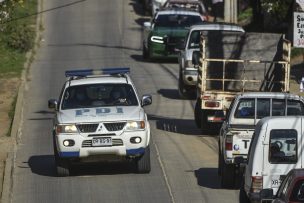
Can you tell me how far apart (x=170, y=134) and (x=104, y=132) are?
6438 mm

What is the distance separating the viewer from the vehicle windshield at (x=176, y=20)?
40094 mm

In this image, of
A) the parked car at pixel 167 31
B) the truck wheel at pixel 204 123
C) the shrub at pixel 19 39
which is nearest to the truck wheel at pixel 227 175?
the truck wheel at pixel 204 123

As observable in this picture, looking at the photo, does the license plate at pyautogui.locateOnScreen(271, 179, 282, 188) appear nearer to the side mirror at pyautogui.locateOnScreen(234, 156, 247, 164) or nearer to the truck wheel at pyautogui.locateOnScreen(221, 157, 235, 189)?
the side mirror at pyautogui.locateOnScreen(234, 156, 247, 164)

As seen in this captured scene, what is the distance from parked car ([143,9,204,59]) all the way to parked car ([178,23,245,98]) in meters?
6.54

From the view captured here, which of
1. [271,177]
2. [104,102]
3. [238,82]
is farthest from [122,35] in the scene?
[271,177]

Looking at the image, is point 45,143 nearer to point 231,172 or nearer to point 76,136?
point 76,136

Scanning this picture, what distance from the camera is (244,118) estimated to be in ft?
64.5

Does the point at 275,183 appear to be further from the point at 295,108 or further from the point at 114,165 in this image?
the point at 114,165

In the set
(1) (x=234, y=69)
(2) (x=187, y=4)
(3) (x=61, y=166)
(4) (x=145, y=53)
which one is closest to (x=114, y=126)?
(3) (x=61, y=166)

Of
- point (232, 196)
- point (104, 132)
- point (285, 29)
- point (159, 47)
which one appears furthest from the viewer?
point (285, 29)

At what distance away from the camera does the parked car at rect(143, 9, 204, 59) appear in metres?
39.3

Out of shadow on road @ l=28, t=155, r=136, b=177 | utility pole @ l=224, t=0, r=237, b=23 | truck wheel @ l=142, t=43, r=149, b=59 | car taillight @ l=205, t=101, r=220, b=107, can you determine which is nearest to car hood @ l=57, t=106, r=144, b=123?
shadow on road @ l=28, t=155, r=136, b=177

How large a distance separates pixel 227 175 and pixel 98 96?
132 inches

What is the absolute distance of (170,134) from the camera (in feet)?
86.0
